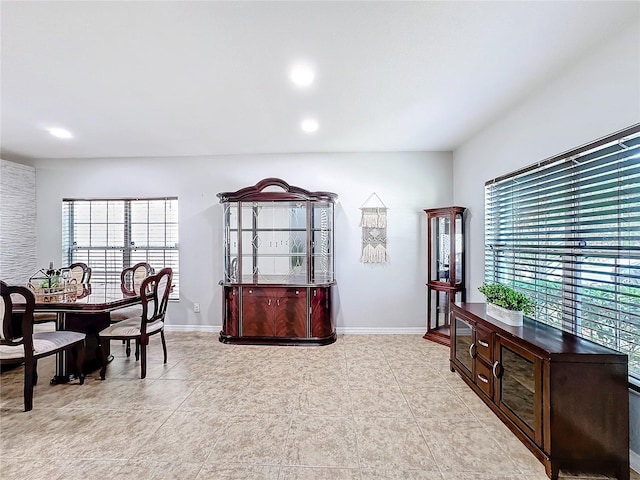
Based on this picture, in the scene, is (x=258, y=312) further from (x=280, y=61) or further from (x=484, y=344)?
(x=280, y=61)

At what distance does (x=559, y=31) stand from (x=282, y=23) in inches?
66.2

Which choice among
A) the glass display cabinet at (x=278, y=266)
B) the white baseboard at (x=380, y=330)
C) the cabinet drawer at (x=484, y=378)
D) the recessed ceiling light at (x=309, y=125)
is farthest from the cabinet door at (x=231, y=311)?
the cabinet drawer at (x=484, y=378)

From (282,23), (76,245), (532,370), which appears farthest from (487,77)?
(76,245)

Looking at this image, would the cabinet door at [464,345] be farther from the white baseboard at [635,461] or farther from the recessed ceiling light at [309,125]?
the recessed ceiling light at [309,125]

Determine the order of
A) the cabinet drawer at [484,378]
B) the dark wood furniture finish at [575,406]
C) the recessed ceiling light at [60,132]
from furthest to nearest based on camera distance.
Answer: the recessed ceiling light at [60,132]
the cabinet drawer at [484,378]
the dark wood furniture finish at [575,406]

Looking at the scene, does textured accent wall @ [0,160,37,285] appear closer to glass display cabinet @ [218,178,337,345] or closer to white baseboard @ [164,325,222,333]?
white baseboard @ [164,325,222,333]

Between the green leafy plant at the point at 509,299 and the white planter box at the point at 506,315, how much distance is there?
0.03 metres

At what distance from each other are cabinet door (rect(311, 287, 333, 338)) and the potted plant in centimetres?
198

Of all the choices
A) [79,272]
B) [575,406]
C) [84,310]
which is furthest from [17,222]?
[575,406]

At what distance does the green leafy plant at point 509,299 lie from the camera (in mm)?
2338

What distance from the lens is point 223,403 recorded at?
2.53 metres

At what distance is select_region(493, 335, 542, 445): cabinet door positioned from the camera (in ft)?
6.03

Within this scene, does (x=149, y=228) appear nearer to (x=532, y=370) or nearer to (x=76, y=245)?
(x=76, y=245)

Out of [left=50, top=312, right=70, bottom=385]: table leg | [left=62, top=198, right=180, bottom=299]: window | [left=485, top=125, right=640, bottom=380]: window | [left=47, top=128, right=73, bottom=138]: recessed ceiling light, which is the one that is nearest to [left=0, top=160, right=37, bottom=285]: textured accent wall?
[left=62, top=198, right=180, bottom=299]: window
